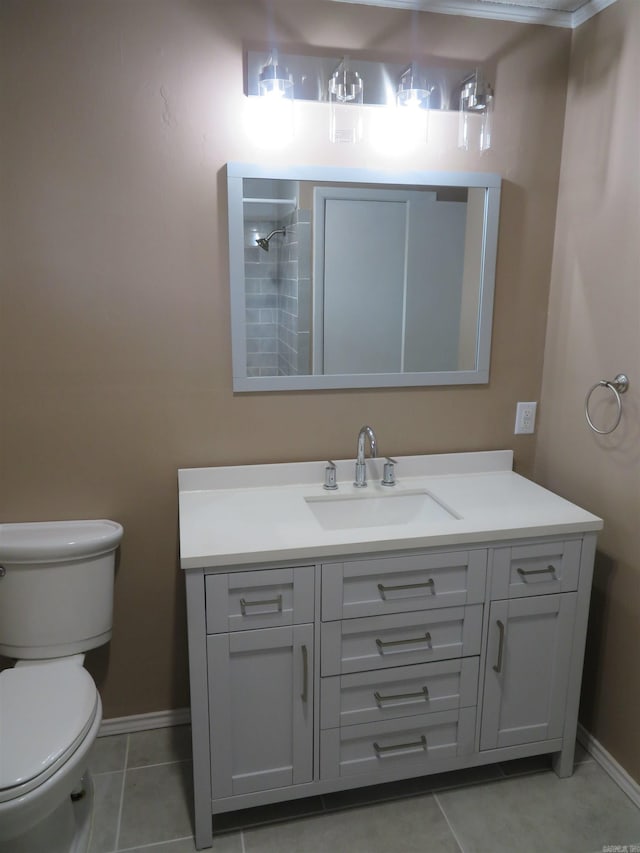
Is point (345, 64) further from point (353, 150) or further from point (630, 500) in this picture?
point (630, 500)

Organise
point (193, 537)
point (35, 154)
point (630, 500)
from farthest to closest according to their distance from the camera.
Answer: point (630, 500) → point (35, 154) → point (193, 537)

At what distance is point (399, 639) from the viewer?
1.76m

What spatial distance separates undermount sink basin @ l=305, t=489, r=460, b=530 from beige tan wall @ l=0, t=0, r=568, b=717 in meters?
0.21

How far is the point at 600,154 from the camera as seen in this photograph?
196 centimetres

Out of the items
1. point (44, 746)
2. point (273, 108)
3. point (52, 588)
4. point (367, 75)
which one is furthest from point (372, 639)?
point (367, 75)

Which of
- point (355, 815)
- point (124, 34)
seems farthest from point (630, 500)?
point (124, 34)

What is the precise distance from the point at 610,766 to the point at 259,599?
129 centimetres

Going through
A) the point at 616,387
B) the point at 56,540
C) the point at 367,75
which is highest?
the point at 367,75

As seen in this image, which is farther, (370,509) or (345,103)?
(370,509)

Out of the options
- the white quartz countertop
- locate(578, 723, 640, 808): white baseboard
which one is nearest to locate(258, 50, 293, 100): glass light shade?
the white quartz countertop

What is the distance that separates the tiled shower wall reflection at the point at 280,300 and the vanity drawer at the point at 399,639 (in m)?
0.82

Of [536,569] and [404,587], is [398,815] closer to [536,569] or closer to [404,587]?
[404,587]

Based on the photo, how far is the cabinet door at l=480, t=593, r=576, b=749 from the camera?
1.83 metres

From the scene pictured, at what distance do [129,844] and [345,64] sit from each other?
89.6 inches
